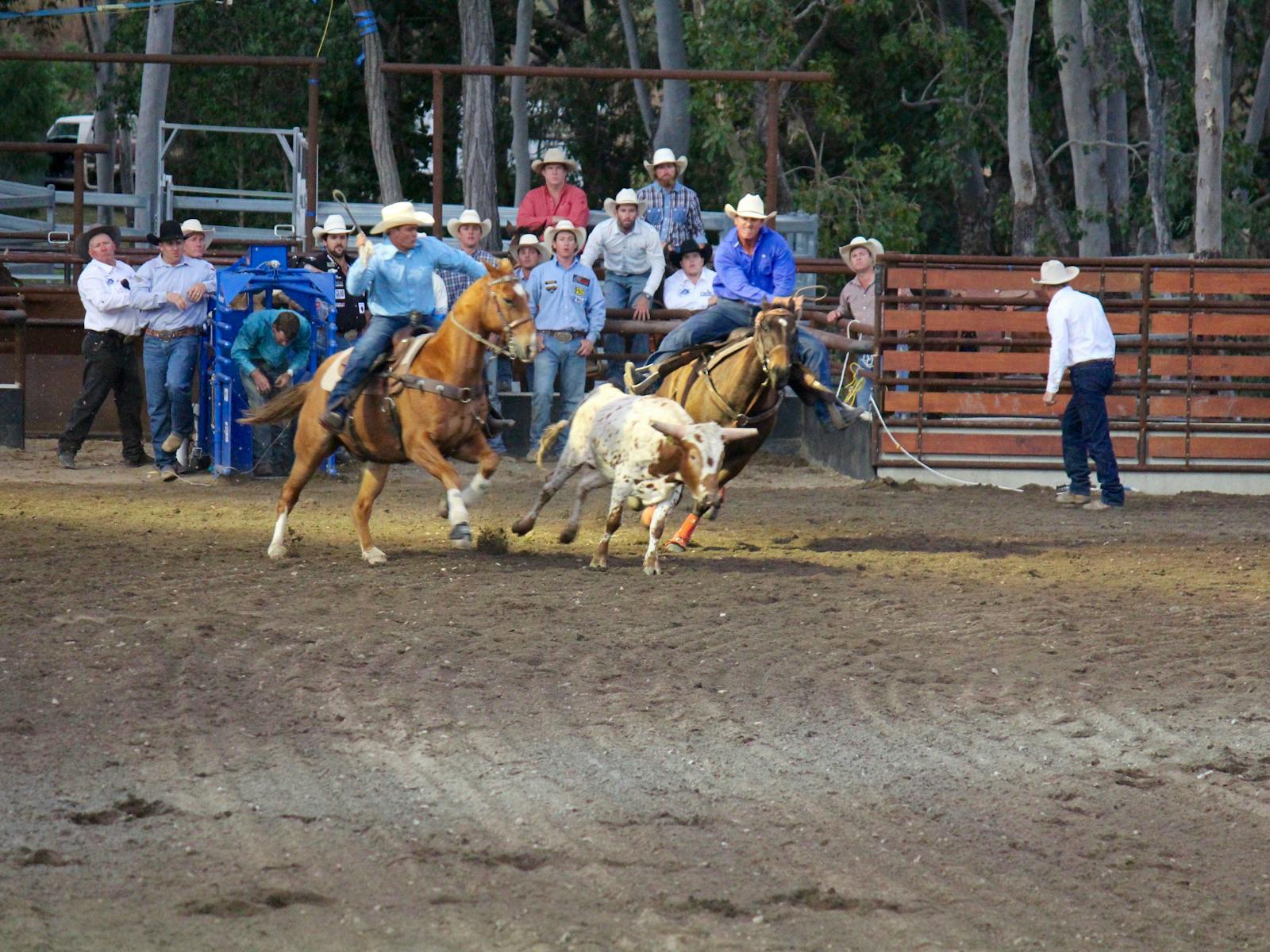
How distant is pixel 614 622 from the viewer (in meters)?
8.67

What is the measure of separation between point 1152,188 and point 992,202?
805cm

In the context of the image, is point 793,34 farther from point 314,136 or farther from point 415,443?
point 415,443

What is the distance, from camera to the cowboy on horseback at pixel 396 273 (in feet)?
33.8

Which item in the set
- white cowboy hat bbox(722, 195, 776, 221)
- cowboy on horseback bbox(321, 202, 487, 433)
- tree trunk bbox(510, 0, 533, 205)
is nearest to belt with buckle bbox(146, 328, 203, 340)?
cowboy on horseback bbox(321, 202, 487, 433)

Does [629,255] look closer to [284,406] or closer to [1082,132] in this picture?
[284,406]

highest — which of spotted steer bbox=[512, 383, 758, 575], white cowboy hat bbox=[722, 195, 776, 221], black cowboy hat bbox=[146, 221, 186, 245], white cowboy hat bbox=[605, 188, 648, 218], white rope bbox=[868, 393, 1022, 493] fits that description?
white cowboy hat bbox=[605, 188, 648, 218]

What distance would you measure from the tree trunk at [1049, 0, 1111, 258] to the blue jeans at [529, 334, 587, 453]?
10.9 m

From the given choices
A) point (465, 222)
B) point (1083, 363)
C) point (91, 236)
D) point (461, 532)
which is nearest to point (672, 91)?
point (91, 236)

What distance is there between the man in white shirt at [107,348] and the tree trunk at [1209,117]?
11324mm

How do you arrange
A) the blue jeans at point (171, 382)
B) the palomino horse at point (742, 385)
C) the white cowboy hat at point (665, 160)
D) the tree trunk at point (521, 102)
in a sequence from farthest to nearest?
the tree trunk at point (521, 102)
the white cowboy hat at point (665, 160)
the blue jeans at point (171, 382)
the palomino horse at point (742, 385)

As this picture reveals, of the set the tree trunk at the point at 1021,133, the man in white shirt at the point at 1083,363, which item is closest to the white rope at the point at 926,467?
the man in white shirt at the point at 1083,363

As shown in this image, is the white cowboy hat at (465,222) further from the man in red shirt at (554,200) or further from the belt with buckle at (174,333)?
the belt with buckle at (174,333)

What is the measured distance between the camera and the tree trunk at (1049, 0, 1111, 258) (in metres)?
24.1

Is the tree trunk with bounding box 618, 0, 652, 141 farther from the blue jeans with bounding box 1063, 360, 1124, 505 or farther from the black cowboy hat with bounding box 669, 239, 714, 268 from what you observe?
the blue jeans with bounding box 1063, 360, 1124, 505
